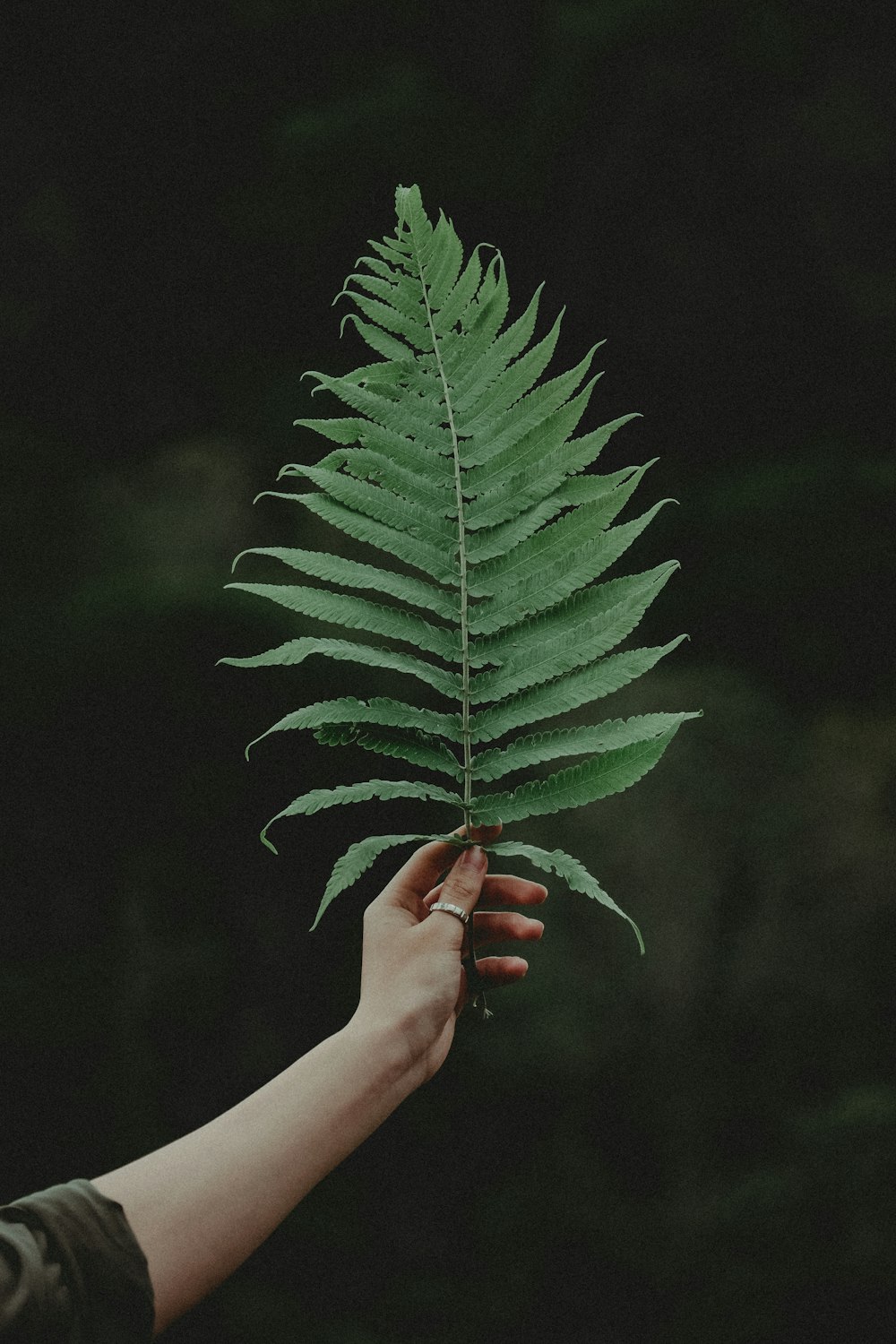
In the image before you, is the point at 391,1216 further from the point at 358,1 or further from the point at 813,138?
the point at 358,1

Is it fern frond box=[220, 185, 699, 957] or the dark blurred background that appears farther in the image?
the dark blurred background

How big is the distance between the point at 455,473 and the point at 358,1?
5.39ft

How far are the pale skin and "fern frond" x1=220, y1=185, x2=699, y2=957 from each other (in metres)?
0.16

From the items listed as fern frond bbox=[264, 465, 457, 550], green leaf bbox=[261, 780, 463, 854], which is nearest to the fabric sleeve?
green leaf bbox=[261, 780, 463, 854]

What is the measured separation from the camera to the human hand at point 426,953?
4.56 ft

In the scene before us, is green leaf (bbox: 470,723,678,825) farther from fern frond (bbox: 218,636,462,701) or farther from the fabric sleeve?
the fabric sleeve

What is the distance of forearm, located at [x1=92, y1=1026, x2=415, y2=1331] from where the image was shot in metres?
1.16

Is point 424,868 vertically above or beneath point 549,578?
beneath

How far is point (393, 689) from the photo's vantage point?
222 cm

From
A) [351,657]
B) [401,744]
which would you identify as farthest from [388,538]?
[401,744]

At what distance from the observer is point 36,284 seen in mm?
2342

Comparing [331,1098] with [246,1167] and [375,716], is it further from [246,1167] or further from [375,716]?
[375,716]

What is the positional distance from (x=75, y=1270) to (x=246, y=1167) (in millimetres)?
225

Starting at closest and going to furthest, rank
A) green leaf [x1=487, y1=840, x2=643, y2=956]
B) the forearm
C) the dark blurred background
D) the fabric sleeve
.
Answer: the fabric sleeve → the forearm → green leaf [x1=487, y1=840, x2=643, y2=956] → the dark blurred background
